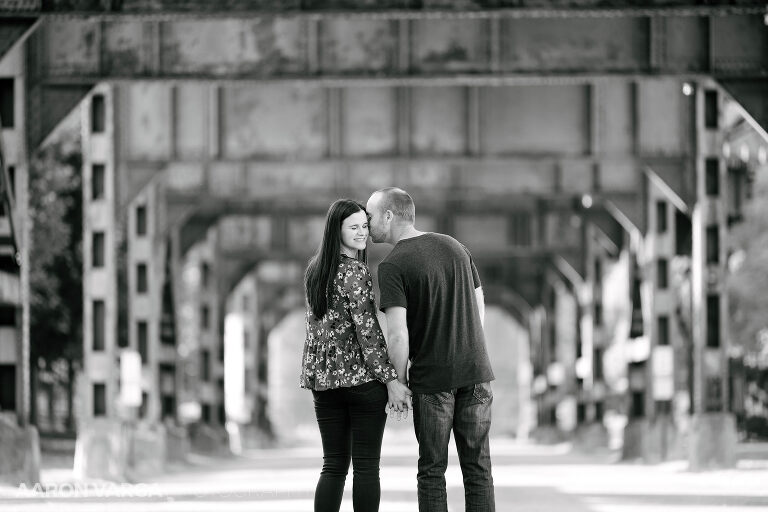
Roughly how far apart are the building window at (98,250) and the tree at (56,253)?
1633cm

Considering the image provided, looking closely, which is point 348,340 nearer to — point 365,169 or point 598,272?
point 365,169

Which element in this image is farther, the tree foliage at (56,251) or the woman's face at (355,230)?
the tree foliage at (56,251)

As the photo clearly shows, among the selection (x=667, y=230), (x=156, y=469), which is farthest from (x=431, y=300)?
(x=667, y=230)

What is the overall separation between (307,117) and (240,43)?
5991 mm

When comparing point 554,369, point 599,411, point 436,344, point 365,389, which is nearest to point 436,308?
point 436,344

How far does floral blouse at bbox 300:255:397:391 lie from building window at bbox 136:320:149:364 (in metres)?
23.2

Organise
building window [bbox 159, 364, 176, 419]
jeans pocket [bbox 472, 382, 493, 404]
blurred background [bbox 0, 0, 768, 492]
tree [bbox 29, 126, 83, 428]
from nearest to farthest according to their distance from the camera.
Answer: jeans pocket [bbox 472, 382, 493, 404] → blurred background [bbox 0, 0, 768, 492] → building window [bbox 159, 364, 176, 419] → tree [bbox 29, 126, 83, 428]

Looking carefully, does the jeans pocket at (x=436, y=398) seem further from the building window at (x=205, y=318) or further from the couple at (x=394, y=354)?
the building window at (x=205, y=318)

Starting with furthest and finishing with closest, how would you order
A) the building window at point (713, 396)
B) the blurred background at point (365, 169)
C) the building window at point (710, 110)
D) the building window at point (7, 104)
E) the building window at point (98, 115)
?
1. the building window at point (710, 110)
2. the building window at point (713, 396)
3. the building window at point (98, 115)
4. the blurred background at point (365, 169)
5. the building window at point (7, 104)

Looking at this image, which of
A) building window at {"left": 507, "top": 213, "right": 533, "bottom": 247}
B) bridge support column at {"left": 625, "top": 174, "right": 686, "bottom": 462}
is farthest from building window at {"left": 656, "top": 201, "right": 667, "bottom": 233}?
building window at {"left": 507, "top": 213, "right": 533, "bottom": 247}

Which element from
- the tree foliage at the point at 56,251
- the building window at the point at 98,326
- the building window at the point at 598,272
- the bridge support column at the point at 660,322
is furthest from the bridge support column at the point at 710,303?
the tree foliage at the point at 56,251

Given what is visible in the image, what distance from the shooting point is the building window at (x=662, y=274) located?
1303 inches

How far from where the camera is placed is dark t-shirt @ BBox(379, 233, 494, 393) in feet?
32.9

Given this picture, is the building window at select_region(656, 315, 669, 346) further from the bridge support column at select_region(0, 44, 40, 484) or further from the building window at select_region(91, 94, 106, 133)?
the bridge support column at select_region(0, 44, 40, 484)
